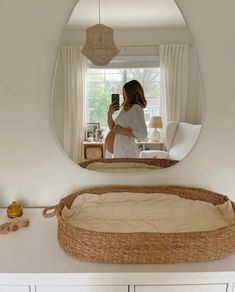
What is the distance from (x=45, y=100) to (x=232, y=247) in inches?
34.9

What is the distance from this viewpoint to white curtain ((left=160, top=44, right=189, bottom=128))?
1064 millimetres

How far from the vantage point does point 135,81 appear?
1.08m

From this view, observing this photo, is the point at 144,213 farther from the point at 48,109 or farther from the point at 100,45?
the point at 100,45

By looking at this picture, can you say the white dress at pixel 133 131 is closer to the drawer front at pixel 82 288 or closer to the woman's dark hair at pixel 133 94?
the woman's dark hair at pixel 133 94

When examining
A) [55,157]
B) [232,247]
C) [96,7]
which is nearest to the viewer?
[232,247]

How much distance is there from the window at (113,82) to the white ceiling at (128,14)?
148mm

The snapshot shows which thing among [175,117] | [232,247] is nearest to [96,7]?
[175,117]

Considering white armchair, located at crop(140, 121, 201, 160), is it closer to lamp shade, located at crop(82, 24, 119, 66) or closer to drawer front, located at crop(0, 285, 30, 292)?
lamp shade, located at crop(82, 24, 119, 66)

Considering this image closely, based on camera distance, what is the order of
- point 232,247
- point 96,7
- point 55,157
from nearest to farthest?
point 232,247 < point 96,7 < point 55,157

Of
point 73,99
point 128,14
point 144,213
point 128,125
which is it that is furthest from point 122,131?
point 128,14

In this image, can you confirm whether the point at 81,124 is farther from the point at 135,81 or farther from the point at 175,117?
the point at 175,117

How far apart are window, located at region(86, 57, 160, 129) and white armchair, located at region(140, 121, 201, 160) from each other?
0.13 m

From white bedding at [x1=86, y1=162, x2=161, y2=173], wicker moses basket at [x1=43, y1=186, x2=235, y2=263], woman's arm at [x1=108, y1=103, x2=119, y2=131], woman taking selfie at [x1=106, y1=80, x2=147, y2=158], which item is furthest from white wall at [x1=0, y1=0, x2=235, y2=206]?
wicker moses basket at [x1=43, y1=186, x2=235, y2=263]

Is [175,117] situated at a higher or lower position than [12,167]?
higher
